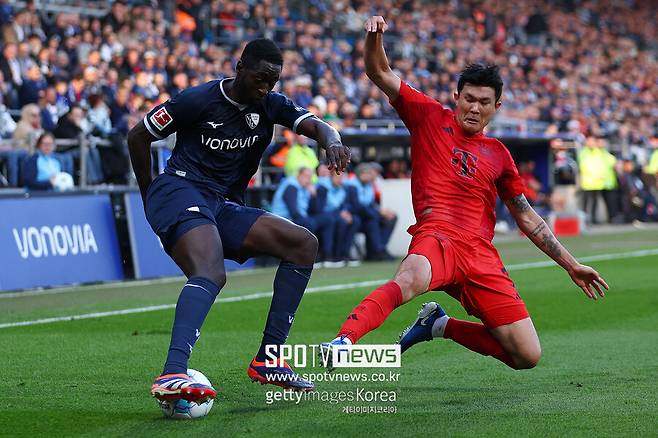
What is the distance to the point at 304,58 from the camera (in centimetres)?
2834

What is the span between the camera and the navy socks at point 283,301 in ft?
24.0

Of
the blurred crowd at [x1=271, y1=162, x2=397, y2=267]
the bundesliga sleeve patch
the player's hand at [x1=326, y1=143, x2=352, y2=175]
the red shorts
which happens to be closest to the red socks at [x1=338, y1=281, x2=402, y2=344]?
the red shorts

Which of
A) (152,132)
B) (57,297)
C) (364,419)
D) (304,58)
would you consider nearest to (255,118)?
(152,132)

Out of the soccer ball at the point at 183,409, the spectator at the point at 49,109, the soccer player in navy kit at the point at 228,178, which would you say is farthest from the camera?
the spectator at the point at 49,109

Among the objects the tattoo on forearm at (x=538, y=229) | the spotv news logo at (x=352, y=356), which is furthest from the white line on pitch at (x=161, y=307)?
the tattoo on forearm at (x=538, y=229)

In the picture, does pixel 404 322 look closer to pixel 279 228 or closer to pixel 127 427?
pixel 279 228

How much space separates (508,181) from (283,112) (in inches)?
56.5

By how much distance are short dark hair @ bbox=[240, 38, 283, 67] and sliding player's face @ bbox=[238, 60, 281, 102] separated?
19mm

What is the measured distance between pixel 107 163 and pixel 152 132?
36.0ft

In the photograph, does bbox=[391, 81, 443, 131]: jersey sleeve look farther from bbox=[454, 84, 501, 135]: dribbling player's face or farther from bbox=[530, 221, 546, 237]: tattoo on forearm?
bbox=[530, 221, 546, 237]: tattoo on forearm

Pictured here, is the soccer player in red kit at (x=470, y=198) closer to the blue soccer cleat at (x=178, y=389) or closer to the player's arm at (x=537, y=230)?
the player's arm at (x=537, y=230)

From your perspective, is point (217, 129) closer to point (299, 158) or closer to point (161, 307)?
point (161, 307)

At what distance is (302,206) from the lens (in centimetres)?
1895

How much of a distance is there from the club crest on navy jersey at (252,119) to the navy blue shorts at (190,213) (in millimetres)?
459
